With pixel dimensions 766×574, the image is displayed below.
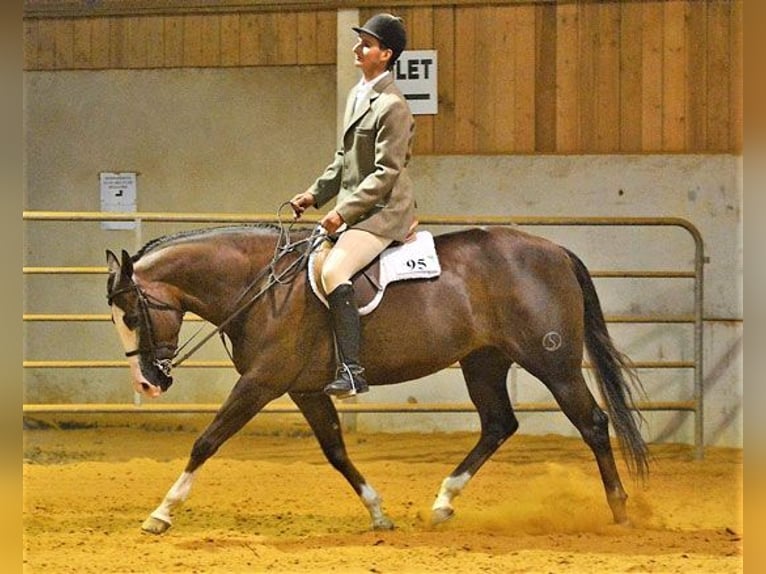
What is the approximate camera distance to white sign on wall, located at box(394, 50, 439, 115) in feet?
27.5

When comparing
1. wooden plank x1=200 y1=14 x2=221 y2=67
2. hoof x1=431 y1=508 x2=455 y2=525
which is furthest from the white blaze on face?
wooden plank x1=200 y1=14 x2=221 y2=67

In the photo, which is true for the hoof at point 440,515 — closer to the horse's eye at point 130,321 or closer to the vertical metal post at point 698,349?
the horse's eye at point 130,321

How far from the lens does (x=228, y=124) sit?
9180 mm

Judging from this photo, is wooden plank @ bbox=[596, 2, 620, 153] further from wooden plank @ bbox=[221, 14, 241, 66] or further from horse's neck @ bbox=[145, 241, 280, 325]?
horse's neck @ bbox=[145, 241, 280, 325]

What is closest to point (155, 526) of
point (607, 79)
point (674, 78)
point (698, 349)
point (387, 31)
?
point (387, 31)

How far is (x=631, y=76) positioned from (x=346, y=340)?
3.84 metres

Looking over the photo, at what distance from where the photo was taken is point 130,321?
5289mm

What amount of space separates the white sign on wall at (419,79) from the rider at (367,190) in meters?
2.94

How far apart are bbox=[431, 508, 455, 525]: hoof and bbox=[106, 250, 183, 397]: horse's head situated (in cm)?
130

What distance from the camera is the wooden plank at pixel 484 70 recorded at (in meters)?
8.43

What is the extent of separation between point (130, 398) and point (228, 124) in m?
2.06

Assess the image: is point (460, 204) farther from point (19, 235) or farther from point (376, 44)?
point (19, 235)

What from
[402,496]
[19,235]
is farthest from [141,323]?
[19,235]

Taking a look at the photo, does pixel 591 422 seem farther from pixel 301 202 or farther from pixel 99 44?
pixel 99 44
